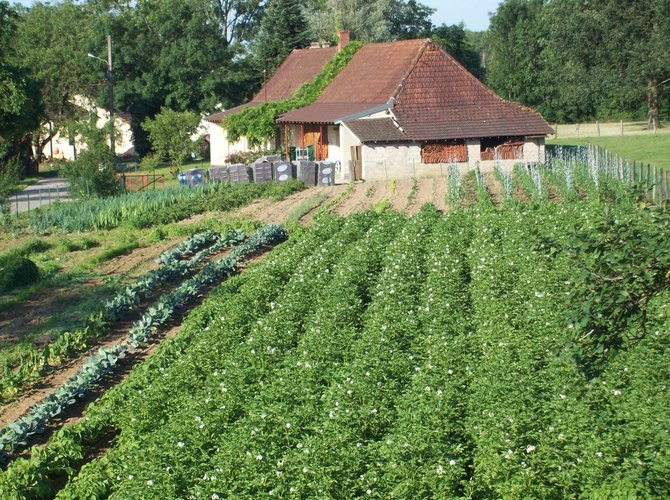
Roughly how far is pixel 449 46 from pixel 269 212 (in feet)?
121

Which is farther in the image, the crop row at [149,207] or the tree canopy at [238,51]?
the tree canopy at [238,51]

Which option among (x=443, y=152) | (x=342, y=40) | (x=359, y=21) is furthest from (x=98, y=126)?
(x=443, y=152)

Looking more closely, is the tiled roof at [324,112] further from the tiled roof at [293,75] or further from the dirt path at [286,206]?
the tiled roof at [293,75]

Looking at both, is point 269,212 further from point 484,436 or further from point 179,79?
point 179,79

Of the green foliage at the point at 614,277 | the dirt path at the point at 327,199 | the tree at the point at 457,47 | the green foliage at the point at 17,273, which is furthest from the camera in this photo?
the tree at the point at 457,47

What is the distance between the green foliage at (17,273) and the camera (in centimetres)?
1957

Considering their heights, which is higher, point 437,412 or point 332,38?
point 332,38

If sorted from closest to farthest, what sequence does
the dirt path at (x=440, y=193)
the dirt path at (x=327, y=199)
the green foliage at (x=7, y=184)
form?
the dirt path at (x=327, y=199) → the dirt path at (x=440, y=193) → the green foliage at (x=7, y=184)

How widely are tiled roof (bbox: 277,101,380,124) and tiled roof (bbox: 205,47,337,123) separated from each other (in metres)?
5.36

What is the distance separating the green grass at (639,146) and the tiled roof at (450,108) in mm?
3555

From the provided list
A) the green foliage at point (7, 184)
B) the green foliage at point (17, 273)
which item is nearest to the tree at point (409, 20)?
the green foliage at point (7, 184)

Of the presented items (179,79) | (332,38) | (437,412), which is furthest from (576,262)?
(332,38)

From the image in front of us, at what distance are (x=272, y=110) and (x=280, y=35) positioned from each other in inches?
647

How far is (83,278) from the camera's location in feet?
65.6
